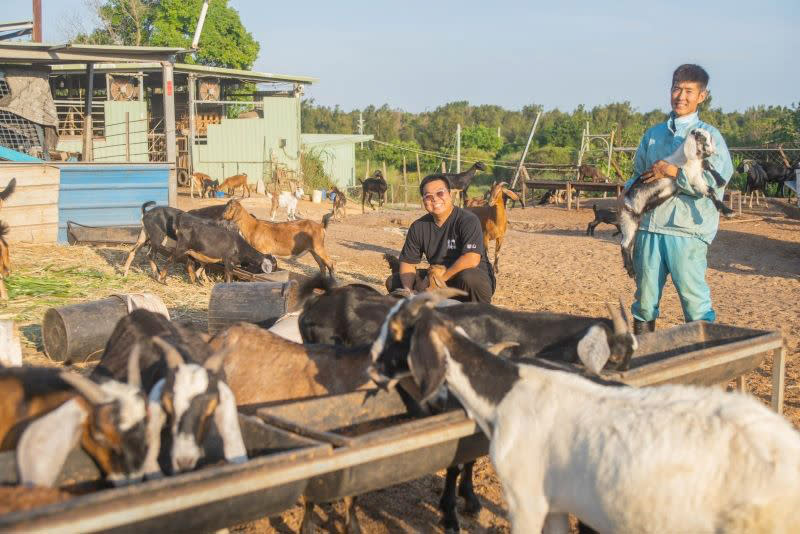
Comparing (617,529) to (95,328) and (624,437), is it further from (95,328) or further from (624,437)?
(95,328)

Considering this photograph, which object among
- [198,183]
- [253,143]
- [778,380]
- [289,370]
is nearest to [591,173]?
[253,143]

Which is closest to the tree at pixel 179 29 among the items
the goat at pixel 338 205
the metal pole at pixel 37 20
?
the goat at pixel 338 205

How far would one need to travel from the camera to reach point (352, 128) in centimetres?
5997

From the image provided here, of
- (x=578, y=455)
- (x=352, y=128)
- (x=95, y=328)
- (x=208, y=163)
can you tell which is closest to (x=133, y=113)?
(x=208, y=163)

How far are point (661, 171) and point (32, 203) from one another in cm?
983

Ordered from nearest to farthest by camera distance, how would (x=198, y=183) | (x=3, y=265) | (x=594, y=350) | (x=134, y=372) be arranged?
(x=134, y=372), (x=594, y=350), (x=3, y=265), (x=198, y=183)

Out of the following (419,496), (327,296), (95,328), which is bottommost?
(419,496)

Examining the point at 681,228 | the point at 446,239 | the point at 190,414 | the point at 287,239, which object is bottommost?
the point at 287,239

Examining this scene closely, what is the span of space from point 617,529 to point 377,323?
250cm

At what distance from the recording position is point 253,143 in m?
29.7

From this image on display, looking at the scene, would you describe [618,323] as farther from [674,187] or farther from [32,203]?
[32,203]

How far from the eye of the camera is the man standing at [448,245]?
6.68m

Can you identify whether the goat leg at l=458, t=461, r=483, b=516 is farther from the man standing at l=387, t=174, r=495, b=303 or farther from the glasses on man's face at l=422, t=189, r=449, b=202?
the glasses on man's face at l=422, t=189, r=449, b=202

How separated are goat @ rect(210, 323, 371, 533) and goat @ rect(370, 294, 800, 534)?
0.66 metres
